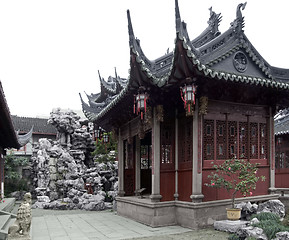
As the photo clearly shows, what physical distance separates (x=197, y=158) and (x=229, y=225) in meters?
1.63

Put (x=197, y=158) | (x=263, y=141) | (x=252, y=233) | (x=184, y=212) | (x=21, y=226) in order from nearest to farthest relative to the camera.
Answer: (x=252, y=233)
(x=21, y=226)
(x=197, y=158)
(x=184, y=212)
(x=263, y=141)

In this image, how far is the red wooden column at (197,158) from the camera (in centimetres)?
767

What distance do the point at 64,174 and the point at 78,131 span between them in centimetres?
420

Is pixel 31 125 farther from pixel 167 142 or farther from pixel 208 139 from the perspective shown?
pixel 208 139

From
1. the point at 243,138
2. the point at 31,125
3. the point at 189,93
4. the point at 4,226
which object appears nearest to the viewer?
the point at 189,93

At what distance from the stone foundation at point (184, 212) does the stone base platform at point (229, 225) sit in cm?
34

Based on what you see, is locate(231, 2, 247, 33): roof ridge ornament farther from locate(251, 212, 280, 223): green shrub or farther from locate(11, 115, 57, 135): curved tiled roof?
locate(11, 115, 57, 135): curved tiled roof

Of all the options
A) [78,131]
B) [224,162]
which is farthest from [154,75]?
[78,131]

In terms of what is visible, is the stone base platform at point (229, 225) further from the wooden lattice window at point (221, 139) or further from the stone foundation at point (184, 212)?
the wooden lattice window at point (221, 139)

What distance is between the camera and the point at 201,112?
25.5 feet

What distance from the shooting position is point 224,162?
7855mm

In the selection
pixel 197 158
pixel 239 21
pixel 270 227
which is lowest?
pixel 270 227

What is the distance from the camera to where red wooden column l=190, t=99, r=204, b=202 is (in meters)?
7.67

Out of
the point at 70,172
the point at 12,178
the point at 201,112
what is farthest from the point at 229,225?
the point at 12,178
